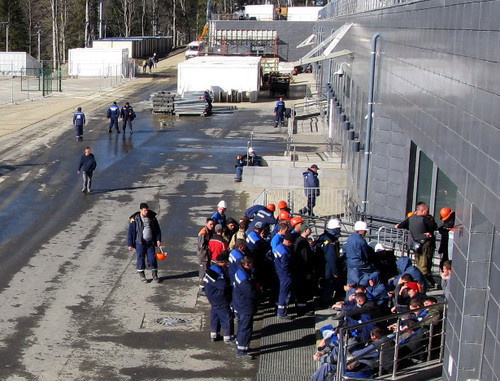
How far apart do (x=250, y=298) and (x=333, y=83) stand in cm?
2948

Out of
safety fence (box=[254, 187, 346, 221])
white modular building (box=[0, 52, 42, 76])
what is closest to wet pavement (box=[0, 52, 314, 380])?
safety fence (box=[254, 187, 346, 221])

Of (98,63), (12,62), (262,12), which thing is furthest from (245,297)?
(262,12)

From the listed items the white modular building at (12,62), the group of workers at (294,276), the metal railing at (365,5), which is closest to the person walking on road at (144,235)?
the group of workers at (294,276)

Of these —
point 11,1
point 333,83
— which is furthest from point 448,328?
point 11,1

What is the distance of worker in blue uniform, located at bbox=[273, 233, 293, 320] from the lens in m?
13.3

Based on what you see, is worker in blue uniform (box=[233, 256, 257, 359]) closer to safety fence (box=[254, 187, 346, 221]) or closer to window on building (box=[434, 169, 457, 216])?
window on building (box=[434, 169, 457, 216])

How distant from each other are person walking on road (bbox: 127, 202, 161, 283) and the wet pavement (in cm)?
46

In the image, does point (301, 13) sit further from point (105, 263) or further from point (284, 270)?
point (284, 270)

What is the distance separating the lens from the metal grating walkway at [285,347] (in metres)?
12.0

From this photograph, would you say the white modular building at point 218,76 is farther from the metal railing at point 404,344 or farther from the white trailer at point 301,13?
the white trailer at point 301,13

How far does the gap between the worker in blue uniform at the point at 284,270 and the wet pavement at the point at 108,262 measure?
505mm

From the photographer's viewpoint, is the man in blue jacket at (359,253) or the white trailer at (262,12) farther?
the white trailer at (262,12)

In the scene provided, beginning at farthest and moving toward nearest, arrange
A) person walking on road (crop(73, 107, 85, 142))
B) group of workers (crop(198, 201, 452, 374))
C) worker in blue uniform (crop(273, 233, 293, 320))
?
person walking on road (crop(73, 107, 85, 142)), worker in blue uniform (crop(273, 233, 293, 320)), group of workers (crop(198, 201, 452, 374))

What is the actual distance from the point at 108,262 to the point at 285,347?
5.64m
